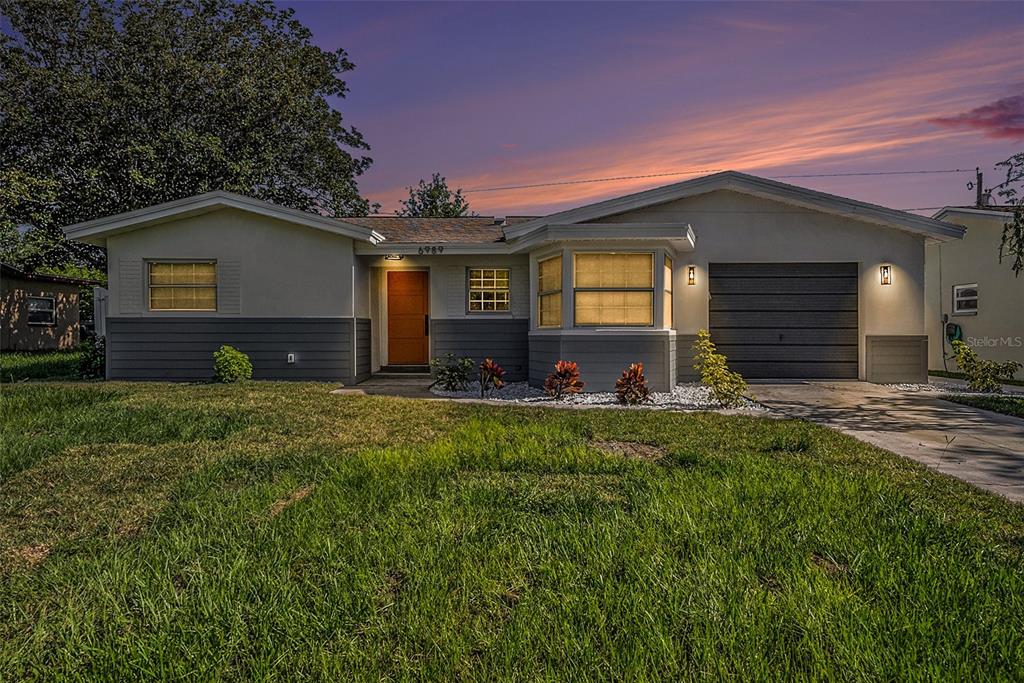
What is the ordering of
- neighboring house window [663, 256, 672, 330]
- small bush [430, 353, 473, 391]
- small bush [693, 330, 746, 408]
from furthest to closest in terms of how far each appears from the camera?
small bush [430, 353, 473, 391]
neighboring house window [663, 256, 672, 330]
small bush [693, 330, 746, 408]

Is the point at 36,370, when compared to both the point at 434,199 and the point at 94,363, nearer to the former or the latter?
the point at 94,363

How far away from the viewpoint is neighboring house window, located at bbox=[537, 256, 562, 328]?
10.4m

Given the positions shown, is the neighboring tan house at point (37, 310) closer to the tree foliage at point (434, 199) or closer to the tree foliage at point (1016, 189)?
the tree foliage at point (434, 199)

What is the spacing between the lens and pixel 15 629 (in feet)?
7.93

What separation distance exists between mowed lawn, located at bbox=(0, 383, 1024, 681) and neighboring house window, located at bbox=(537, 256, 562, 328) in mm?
5319

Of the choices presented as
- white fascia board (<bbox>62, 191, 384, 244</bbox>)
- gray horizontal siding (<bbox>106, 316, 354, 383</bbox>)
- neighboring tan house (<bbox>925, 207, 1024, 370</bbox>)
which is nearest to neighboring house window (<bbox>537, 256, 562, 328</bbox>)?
white fascia board (<bbox>62, 191, 384, 244</bbox>)

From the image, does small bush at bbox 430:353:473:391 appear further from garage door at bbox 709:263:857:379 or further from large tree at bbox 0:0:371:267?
large tree at bbox 0:0:371:267

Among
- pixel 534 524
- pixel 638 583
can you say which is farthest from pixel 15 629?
pixel 638 583

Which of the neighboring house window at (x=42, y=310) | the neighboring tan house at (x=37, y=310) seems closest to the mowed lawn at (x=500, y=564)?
the neighboring tan house at (x=37, y=310)

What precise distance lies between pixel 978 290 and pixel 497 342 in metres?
12.5

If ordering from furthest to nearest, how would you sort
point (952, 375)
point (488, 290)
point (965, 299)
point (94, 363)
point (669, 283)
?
point (965, 299)
point (952, 375)
point (488, 290)
point (94, 363)
point (669, 283)

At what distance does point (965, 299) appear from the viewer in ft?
49.5

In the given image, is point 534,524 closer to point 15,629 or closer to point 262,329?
point 15,629

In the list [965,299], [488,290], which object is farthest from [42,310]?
[965,299]
